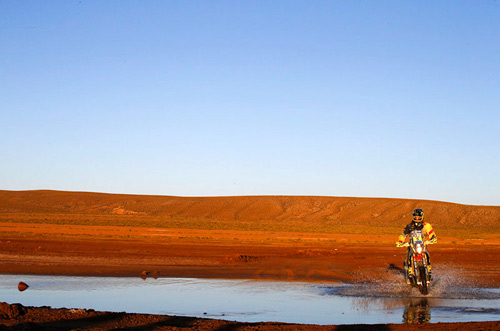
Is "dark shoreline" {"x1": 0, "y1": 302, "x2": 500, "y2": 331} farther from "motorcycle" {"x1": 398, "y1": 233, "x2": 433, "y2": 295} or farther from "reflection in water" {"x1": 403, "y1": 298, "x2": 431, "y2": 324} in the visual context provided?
"motorcycle" {"x1": 398, "y1": 233, "x2": 433, "y2": 295}

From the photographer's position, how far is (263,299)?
13.5 meters

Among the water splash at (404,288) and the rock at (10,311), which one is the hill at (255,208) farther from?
the rock at (10,311)

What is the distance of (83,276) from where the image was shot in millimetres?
17625

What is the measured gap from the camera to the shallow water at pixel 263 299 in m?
11.3

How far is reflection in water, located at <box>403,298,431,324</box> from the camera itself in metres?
10.8

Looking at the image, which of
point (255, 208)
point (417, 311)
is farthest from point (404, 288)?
point (255, 208)

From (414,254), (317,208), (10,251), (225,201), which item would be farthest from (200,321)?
(225,201)

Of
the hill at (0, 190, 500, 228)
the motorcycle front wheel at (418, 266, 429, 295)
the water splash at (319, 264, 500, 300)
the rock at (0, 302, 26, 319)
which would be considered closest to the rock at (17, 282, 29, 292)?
the rock at (0, 302, 26, 319)

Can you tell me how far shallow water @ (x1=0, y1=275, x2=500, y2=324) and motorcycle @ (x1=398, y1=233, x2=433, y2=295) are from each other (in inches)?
11.6

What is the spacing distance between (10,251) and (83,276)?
9.33 meters

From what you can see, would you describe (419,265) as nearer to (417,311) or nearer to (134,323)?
(417,311)

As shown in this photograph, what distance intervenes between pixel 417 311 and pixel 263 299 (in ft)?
11.4

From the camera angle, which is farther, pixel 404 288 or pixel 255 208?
pixel 255 208

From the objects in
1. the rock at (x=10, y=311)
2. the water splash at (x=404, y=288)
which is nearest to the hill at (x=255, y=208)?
the water splash at (x=404, y=288)
